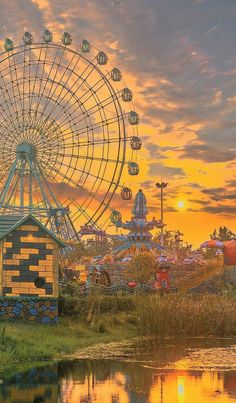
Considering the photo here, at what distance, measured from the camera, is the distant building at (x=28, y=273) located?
79.2ft

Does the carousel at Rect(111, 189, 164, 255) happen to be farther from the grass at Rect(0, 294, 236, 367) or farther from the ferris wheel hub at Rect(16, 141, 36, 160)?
the grass at Rect(0, 294, 236, 367)

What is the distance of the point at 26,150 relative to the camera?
4831cm

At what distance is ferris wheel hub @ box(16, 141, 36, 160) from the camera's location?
4834 centimetres

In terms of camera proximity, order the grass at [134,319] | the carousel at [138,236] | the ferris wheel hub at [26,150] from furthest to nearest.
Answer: the carousel at [138,236] → the ferris wheel hub at [26,150] → the grass at [134,319]

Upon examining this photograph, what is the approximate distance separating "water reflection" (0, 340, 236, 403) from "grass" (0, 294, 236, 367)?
15.1 ft

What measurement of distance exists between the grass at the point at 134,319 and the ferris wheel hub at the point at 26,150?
2138 cm

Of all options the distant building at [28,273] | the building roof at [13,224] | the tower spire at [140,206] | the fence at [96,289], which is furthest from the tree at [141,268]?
the distant building at [28,273]

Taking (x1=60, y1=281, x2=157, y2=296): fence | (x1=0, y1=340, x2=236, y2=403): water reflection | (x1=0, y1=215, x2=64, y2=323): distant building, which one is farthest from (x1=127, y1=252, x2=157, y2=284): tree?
(x1=0, y1=340, x2=236, y2=403): water reflection

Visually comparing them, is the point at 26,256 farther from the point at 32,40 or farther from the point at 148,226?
the point at 148,226

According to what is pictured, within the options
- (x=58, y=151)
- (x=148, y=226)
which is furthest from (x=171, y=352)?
(x=148, y=226)

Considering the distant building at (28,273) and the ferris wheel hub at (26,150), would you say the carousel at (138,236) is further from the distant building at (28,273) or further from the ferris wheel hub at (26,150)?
the distant building at (28,273)

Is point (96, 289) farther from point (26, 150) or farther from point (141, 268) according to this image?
point (26, 150)

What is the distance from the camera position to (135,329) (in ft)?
88.7

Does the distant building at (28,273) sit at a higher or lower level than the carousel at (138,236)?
lower
